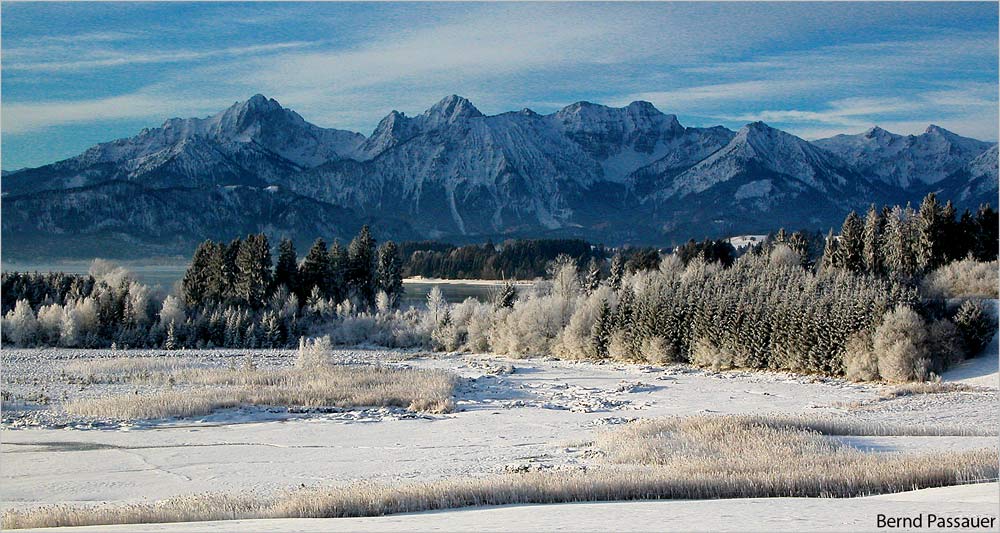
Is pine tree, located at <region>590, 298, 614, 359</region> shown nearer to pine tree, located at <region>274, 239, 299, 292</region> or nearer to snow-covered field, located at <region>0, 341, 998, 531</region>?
snow-covered field, located at <region>0, 341, 998, 531</region>

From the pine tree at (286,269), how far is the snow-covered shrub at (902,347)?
174 ft

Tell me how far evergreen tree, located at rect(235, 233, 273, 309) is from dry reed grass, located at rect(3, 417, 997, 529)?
6350 centimetres

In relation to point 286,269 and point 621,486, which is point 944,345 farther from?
point 286,269

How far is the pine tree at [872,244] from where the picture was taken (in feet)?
270

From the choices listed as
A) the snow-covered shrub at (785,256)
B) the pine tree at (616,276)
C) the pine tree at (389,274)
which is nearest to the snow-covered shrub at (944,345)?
the pine tree at (616,276)

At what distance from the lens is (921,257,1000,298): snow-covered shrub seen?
59312mm

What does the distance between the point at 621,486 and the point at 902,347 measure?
3032 cm

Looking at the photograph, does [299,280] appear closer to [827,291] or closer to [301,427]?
[827,291]

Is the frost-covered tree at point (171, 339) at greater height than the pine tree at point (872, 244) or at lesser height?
lesser

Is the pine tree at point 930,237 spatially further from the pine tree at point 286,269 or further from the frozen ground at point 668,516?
the frozen ground at point 668,516

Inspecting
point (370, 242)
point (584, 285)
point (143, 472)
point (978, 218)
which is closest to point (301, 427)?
point (143, 472)

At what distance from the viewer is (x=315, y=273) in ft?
281

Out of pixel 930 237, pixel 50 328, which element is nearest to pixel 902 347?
pixel 930 237

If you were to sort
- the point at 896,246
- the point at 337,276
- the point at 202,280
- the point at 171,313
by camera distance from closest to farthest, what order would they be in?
the point at 171,313, the point at 896,246, the point at 202,280, the point at 337,276
